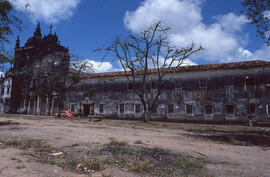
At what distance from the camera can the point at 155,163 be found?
438 centimetres

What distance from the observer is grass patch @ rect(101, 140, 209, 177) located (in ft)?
12.7

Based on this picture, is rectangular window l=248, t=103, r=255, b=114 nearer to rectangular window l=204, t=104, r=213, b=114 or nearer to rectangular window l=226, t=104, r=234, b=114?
rectangular window l=226, t=104, r=234, b=114

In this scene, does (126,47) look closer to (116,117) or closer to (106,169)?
(116,117)

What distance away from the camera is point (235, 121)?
20.9m

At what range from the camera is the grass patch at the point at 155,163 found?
12.7 ft

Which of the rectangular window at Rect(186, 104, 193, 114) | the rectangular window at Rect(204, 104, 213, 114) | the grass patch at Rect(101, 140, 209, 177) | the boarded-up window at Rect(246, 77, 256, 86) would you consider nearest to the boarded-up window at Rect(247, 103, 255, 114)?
the boarded-up window at Rect(246, 77, 256, 86)

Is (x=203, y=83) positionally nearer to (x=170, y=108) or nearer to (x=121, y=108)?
(x=170, y=108)

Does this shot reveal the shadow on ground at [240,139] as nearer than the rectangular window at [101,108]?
Yes

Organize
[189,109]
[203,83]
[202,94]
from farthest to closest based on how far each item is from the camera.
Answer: [189,109], [203,83], [202,94]

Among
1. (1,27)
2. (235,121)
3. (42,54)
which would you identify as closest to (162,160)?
(1,27)

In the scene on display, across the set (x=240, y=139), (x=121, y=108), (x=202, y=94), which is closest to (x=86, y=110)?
(x=121, y=108)

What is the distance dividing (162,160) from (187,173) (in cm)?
89

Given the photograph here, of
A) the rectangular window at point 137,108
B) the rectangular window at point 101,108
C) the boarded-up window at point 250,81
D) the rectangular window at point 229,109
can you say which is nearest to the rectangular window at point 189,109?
the rectangular window at point 229,109

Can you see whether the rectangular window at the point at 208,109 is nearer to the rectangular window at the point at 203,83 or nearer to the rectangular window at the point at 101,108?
the rectangular window at the point at 203,83
